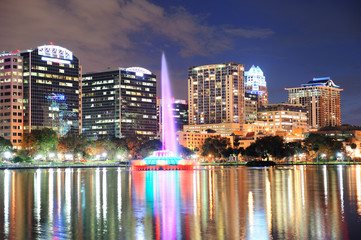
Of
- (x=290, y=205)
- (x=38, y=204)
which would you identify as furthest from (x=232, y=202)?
(x=38, y=204)

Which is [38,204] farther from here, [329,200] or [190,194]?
[329,200]

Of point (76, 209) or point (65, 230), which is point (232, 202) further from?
point (65, 230)

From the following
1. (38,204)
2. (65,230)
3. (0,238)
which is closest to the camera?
(0,238)

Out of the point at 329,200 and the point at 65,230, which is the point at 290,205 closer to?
the point at 329,200

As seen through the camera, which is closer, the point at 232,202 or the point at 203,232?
the point at 203,232

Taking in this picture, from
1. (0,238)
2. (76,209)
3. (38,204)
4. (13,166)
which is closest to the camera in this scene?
(0,238)

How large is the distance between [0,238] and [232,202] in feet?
77.3

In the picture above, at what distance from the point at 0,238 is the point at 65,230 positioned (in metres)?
4.14

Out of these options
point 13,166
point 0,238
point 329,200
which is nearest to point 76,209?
point 0,238

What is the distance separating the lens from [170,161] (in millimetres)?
151250

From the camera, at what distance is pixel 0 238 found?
28.5 m

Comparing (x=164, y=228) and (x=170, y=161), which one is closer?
(x=164, y=228)

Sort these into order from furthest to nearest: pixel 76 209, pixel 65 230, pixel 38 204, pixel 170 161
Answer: pixel 170 161
pixel 38 204
pixel 76 209
pixel 65 230

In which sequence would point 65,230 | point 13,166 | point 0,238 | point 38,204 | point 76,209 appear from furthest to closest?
point 13,166
point 38,204
point 76,209
point 65,230
point 0,238
